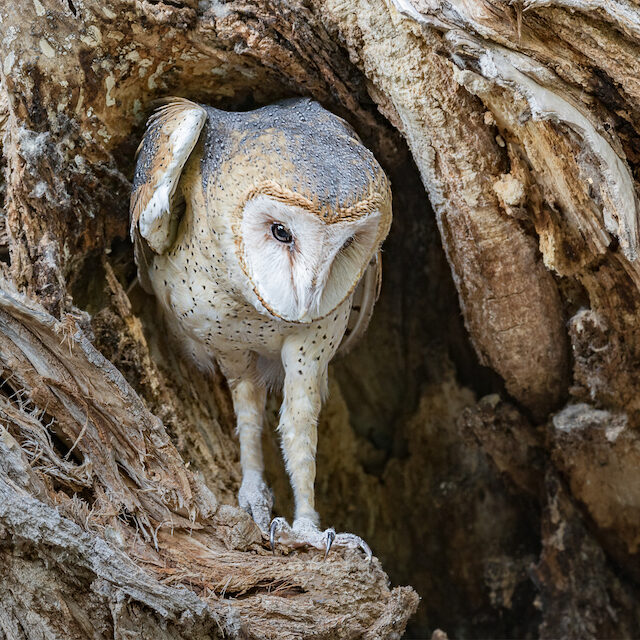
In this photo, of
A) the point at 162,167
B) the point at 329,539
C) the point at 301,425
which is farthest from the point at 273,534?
the point at 162,167

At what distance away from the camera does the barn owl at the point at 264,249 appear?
1.79m

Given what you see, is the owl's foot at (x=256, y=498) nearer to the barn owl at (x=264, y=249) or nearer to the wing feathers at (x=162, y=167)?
the barn owl at (x=264, y=249)

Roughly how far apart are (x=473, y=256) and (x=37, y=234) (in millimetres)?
1069

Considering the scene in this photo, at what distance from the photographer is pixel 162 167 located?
1.91m

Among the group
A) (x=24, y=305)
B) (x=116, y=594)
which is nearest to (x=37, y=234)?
(x=24, y=305)

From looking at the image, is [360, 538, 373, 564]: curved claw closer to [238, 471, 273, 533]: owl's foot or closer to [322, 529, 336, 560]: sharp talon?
[322, 529, 336, 560]: sharp talon

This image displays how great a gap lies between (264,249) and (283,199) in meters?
0.12

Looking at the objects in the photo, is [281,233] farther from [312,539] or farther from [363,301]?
[312,539]

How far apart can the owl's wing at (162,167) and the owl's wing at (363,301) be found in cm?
52

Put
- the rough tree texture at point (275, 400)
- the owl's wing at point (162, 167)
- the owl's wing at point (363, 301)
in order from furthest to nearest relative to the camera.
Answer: the owl's wing at point (363, 301) < the owl's wing at point (162, 167) < the rough tree texture at point (275, 400)

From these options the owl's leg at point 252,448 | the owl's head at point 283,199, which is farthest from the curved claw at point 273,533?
the owl's head at point 283,199

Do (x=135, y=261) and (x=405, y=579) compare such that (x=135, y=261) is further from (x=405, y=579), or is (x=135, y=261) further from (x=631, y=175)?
(x=405, y=579)

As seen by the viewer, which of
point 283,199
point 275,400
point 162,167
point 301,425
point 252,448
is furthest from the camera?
point 275,400

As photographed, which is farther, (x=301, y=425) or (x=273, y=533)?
(x=301, y=425)
